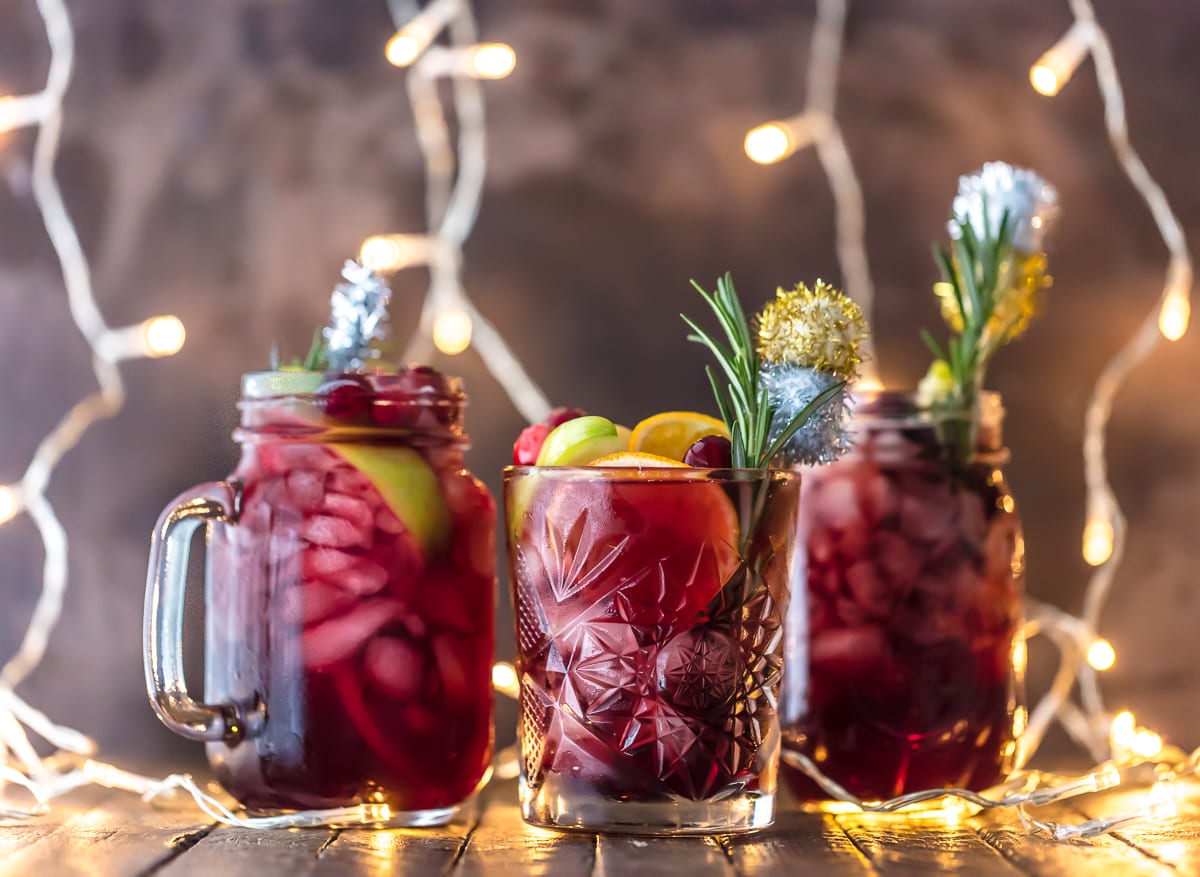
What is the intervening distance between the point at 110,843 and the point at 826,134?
0.82 meters

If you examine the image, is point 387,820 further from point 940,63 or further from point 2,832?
point 940,63

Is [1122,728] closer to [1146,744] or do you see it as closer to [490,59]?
[1146,744]

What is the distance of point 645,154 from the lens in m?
1.08

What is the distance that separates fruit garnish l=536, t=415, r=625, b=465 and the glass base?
0.67 ft

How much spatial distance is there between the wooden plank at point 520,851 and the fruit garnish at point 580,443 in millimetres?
241

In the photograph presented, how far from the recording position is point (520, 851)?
0.73 metres

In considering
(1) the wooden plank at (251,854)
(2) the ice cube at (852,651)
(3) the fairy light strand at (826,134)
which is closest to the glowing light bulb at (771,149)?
(3) the fairy light strand at (826,134)

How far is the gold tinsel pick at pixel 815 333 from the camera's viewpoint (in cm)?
78

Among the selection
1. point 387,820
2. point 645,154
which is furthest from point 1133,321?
point 387,820

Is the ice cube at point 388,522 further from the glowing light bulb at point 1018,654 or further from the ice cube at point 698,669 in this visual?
the glowing light bulb at point 1018,654

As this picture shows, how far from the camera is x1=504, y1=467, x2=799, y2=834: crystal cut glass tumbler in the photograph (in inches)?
28.6

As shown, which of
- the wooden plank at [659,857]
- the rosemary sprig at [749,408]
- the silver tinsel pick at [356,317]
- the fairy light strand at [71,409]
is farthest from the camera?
the fairy light strand at [71,409]

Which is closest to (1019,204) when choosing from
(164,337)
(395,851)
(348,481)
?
(348,481)

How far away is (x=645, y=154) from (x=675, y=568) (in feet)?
1.62
